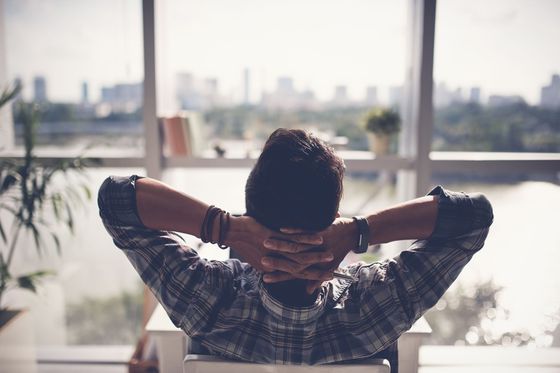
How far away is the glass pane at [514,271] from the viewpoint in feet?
7.72

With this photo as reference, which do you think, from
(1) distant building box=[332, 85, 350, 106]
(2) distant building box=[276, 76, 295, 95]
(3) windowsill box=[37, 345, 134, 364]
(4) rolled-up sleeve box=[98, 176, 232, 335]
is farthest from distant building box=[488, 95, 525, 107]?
(3) windowsill box=[37, 345, 134, 364]

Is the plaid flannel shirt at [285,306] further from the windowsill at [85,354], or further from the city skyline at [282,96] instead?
the windowsill at [85,354]

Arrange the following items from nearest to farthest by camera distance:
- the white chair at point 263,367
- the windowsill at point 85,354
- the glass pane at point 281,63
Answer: the white chair at point 263,367, the glass pane at point 281,63, the windowsill at point 85,354

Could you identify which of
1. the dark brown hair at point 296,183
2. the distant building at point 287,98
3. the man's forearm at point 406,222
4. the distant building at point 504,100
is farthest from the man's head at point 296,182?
the distant building at point 504,100

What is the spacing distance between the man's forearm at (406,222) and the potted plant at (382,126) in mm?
1234

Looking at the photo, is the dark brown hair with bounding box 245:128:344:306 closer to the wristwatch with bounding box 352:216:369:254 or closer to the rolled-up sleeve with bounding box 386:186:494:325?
the wristwatch with bounding box 352:216:369:254

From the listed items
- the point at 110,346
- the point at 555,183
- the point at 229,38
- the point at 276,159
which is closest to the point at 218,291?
the point at 276,159

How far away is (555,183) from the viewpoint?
231cm

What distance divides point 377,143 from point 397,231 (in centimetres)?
131

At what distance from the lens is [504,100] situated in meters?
2.30

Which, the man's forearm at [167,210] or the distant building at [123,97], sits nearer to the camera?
the man's forearm at [167,210]

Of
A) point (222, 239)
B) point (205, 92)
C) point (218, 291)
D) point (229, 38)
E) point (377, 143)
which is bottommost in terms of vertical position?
point (218, 291)

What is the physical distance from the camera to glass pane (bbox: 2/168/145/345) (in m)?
2.46

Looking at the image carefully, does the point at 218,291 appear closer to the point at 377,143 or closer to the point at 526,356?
the point at 377,143
